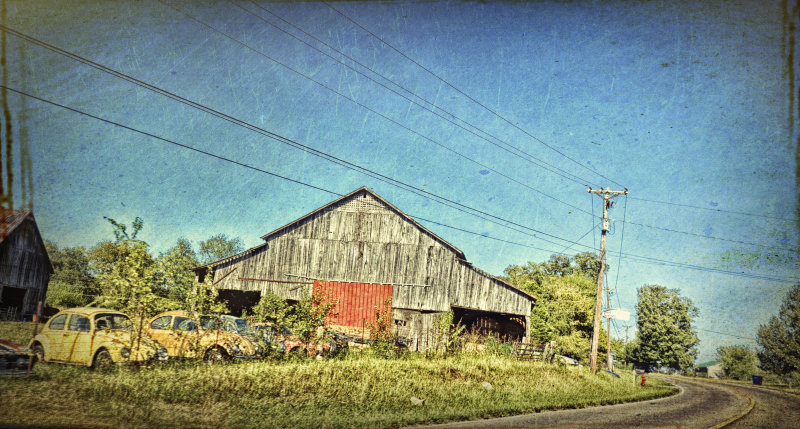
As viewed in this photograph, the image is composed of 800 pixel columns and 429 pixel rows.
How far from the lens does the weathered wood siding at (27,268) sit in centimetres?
2756

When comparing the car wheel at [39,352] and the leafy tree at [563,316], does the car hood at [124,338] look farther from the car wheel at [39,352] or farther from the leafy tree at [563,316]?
the leafy tree at [563,316]

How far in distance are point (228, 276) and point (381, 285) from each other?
31.1 feet

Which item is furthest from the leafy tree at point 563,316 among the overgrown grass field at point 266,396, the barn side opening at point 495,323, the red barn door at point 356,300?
the overgrown grass field at point 266,396

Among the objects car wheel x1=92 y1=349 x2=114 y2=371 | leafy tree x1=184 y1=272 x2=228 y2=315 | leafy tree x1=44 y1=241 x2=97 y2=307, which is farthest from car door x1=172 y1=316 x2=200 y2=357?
leafy tree x1=44 y1=241 x2=97 y2=307

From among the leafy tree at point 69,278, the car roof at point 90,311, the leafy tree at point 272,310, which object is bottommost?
the leafy tree at point 69,278

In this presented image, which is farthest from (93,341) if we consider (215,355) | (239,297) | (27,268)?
(27,268)

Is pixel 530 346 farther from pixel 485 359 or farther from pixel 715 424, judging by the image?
pixel 715 424

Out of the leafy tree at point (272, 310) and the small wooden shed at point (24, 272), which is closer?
the leafy tree at point (272, 310)

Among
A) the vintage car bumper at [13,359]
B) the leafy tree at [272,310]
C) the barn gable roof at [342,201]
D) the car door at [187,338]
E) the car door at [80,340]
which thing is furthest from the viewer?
the barn gable roof at [342,201]

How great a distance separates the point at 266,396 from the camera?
31.8 feet

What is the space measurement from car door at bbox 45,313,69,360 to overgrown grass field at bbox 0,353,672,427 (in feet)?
1.32

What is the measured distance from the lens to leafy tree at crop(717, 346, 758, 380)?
3145 inches

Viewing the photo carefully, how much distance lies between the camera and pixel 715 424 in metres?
11.5

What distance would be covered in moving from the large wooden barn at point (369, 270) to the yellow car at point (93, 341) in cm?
1290
